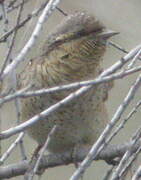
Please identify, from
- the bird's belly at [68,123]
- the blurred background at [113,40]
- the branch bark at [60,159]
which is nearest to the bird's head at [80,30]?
the bird's belly at [68,123]

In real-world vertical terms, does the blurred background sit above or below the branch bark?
below

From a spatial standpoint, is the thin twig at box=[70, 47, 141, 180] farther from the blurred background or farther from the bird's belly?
the blurred background

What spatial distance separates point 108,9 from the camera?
548 cm

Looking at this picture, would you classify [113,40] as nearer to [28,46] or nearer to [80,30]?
[80,30]

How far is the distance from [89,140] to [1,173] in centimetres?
64

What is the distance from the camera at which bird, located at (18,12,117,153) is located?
3.27 m

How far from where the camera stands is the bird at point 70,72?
3.27m

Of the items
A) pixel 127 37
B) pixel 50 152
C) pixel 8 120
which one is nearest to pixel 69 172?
pixel 8 120

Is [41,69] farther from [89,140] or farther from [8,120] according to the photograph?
[8,120]

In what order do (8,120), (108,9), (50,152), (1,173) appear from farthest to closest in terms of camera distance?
(108,9) < (8,120) < (50,152) < (1,173)

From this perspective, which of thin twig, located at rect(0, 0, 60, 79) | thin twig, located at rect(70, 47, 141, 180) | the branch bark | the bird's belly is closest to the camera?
thin twig, located at rect(0, 0, 60, 79)

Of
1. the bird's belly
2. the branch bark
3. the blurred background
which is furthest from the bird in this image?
the blurred background

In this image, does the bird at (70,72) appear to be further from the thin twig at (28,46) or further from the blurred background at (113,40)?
the blurred background at (113,40)

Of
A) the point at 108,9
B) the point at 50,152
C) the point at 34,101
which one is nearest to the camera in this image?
the point at 34,101
